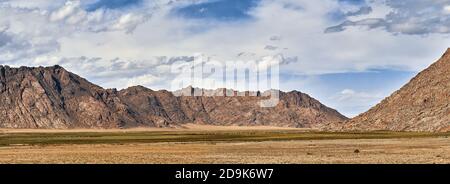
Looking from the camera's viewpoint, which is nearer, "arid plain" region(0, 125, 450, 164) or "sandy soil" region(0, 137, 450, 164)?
"sandy soil" region(0, 137, 450, 164)

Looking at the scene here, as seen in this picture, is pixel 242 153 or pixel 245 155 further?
pixel 242 153

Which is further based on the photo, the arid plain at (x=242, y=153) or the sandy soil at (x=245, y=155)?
the arid plain at (x=242, y=153)
